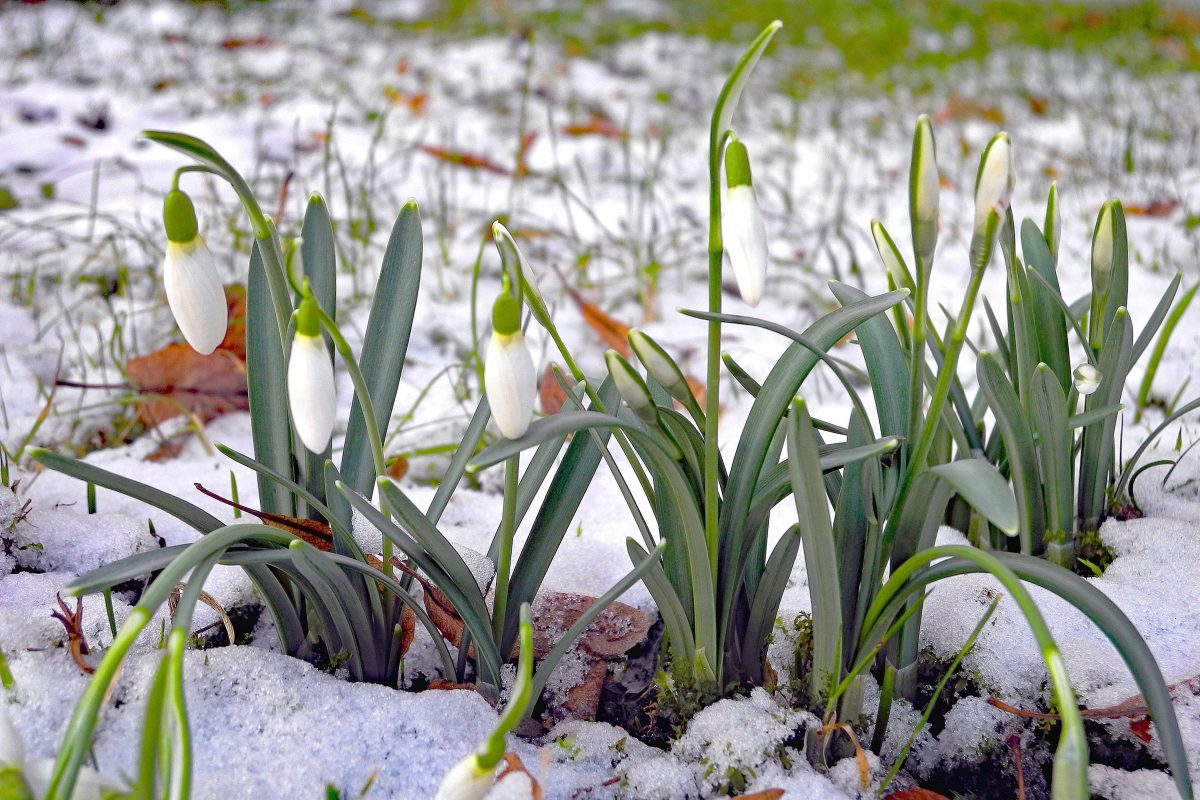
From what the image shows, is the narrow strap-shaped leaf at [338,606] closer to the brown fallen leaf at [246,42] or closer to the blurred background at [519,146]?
the blurred background at [519,146]

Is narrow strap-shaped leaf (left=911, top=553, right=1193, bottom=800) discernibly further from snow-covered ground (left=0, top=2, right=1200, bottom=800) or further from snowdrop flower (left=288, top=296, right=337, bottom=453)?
snowdrop flower (left=288, top=296, right=337, bottom=453)

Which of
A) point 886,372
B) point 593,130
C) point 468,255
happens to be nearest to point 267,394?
point 886,372

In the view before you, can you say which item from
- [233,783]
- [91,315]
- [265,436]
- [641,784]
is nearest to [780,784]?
[641,784]

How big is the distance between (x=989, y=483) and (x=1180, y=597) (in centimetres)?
56

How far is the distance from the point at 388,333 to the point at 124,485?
1.07 feet

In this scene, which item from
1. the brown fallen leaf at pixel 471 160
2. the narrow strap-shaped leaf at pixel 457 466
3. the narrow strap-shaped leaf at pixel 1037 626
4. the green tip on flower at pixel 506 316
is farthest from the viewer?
the brown fallen leaf at pixel 471 160

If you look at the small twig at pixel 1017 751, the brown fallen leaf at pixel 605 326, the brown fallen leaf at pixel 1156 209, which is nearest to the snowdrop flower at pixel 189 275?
the small twig at pixel 1017 751

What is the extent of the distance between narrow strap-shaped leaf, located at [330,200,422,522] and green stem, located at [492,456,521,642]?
0.20 m

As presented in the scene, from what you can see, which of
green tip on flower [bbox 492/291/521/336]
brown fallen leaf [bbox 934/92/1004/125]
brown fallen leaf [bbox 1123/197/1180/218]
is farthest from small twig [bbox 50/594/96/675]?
brown fallen leaf [bbox 934/92/1004/125]

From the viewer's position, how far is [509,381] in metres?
0.76

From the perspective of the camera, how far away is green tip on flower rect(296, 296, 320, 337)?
748 mm

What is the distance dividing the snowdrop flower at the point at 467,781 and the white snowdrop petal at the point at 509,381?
26 cm

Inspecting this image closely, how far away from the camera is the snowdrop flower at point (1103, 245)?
1148 millimetres

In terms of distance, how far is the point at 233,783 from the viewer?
88cm
